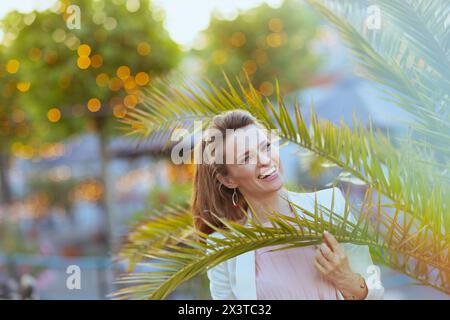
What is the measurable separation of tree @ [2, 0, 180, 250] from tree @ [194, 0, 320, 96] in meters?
1.12

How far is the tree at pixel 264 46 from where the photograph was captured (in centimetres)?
514

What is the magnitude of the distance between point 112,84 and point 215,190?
8.70 feet

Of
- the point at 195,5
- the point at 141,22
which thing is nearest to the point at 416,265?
the point at 195,5

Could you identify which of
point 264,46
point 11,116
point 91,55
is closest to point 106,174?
point 91,55

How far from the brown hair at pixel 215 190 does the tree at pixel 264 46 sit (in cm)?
360

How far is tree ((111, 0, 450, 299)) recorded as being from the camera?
1.35 m

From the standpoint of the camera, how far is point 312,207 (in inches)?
55.4

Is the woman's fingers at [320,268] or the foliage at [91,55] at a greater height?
the foliage at [91,55]

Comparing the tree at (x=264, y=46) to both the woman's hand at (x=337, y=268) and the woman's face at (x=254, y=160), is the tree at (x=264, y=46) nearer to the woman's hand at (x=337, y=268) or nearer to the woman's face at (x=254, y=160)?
the woman's face at (x=254, y=160)

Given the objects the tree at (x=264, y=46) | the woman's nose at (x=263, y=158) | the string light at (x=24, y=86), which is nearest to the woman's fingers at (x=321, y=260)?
the woman's nose at (x=263, y=158)

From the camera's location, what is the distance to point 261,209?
1388mm

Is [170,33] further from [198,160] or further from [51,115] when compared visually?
[198,160]

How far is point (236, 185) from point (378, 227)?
340 mm

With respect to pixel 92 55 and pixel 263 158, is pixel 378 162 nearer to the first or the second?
pixel 263 158
